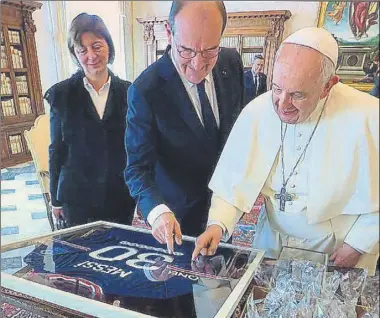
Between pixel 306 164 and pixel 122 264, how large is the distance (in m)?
0.32

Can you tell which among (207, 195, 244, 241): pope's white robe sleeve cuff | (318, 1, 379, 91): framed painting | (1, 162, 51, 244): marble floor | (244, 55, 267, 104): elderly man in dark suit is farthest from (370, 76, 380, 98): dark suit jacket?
(1, 162, 51, 244): marble floor

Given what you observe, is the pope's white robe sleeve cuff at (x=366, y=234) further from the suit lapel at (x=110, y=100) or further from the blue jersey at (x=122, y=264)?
the suit lapel at (x=110, y=100)

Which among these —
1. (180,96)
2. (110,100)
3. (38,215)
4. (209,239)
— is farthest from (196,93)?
(38,215)

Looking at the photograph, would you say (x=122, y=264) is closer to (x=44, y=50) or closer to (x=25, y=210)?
(x=25, y=210)

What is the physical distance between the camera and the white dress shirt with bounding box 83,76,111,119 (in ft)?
1.55

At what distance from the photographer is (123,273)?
21.3 inches

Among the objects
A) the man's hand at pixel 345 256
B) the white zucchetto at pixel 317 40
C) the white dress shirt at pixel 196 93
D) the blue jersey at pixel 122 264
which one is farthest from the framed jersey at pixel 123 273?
the white zucchetto at pixel 317 40

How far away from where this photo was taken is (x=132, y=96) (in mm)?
485

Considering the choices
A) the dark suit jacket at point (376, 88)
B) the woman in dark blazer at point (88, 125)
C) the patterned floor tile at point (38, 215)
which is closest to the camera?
the dark suit jacket at point (376, 88)

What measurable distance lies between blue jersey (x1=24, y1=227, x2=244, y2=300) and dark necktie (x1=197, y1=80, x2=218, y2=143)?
190 millimetres

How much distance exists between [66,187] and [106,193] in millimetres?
60

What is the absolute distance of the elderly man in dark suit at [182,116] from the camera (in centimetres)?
41

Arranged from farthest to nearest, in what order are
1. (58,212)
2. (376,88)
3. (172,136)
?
(58,212)
(172,136)
(376,88)

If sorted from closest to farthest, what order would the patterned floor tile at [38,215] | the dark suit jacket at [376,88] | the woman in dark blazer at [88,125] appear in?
1. the dark suit jacket at [376,88]
2. the woman in dark blazer at [88,125]
3. the patterned floor tile at [38,215]
